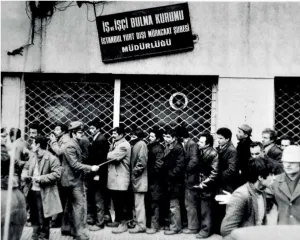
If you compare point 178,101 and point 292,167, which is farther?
point 178,101

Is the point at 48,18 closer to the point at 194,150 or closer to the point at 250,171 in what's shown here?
the point at 194,150

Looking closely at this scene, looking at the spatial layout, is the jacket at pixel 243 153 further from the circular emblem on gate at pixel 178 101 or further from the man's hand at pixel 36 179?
the man's hand at pixel 36 179

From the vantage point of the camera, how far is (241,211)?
16.8 ft

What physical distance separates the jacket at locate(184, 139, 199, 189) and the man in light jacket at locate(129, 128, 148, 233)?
2.21ft

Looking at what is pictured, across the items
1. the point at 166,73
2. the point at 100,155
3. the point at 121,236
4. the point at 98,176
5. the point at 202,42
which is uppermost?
the point at 202,42

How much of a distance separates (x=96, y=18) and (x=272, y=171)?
14.5ft

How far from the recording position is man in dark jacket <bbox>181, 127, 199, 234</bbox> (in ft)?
28.0

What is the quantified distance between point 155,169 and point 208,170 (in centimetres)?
87

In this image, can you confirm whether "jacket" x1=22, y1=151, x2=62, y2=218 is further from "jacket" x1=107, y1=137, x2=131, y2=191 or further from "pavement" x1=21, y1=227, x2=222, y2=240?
"jacket" x1=107, y1=137, x2=131, y2=191

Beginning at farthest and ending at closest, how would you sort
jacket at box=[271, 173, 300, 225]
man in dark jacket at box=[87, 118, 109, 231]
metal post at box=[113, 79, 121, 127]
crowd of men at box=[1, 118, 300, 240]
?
metal post at box=[113, 79, 121, 127] < man in dark jacket at box=[87, 118, 109, 231] < crowd of men at box=[1, 118, 300, 240] < jacket at box=[271, 173, 300, 225]

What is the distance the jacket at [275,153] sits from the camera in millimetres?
8398

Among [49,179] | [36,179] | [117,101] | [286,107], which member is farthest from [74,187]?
[286,107]

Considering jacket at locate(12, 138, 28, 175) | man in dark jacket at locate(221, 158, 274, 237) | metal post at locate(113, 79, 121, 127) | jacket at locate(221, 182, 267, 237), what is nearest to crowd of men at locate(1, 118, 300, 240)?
jacket at locate(12, 138, 28, 175)

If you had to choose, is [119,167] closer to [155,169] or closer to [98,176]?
[98,176]
